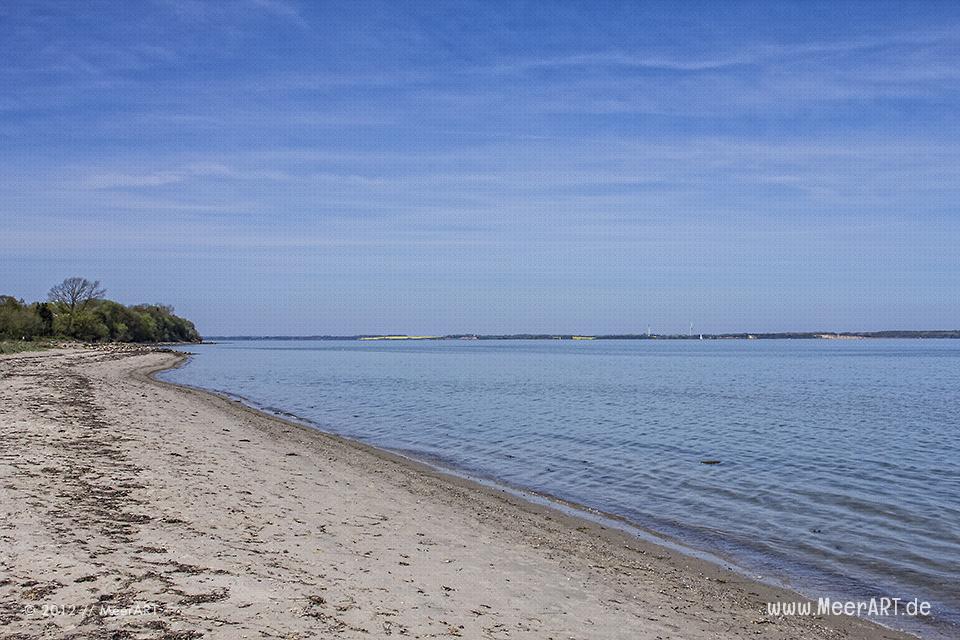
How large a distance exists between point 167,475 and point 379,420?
19.5 metres

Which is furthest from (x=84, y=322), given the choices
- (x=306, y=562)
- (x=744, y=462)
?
(x=306, y=562)

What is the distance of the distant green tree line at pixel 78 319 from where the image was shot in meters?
94.6

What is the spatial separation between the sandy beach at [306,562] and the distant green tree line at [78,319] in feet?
302

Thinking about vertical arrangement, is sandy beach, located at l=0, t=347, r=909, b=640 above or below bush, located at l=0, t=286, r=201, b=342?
below

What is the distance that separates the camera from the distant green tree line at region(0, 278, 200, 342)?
310 ft

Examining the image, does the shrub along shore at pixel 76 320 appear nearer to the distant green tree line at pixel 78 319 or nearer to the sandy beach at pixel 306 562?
the distant green tree line at pixel 78 319

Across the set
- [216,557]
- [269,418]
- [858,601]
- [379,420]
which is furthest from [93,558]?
[379,420]

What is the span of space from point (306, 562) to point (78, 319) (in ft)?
426

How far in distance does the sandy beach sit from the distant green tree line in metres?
92.1

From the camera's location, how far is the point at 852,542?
42.5 feet

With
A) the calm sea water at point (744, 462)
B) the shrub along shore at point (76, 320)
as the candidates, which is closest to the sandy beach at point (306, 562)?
the calm sea water at point (744, 462)

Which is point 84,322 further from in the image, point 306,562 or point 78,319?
point 306,562

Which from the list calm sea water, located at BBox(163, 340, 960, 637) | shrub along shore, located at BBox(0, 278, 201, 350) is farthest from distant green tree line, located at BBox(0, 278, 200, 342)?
calm sea water, located at BBox(163, 340, 960, 637)

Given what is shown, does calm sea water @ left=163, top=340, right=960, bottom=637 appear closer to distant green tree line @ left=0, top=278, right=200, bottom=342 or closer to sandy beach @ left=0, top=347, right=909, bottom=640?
sandy beach @ left=0, top=347, right=909, bottom=640
